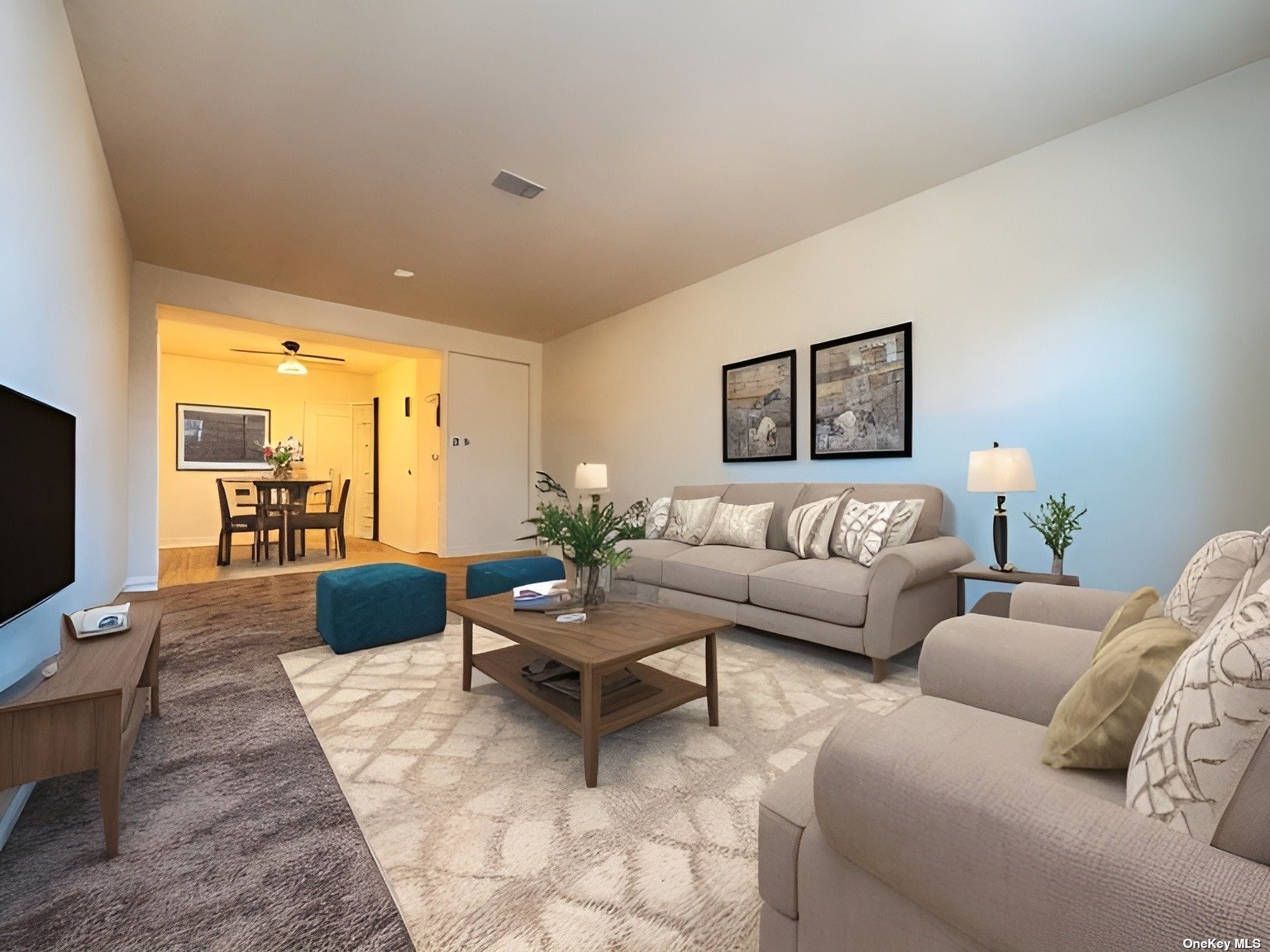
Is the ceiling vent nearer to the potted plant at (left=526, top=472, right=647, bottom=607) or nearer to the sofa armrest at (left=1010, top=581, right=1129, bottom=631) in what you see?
the potted plant at (left=526, top=472, right=647, bottom=607)

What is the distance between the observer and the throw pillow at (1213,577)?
1.21m

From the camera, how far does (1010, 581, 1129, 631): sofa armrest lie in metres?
1.64

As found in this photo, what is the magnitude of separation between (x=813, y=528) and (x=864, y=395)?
3.51 feet

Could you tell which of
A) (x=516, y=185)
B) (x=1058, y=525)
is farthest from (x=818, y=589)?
(x=516, y=185)

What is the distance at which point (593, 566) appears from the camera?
2.38m

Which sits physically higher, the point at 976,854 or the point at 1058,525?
the point at 1058,525

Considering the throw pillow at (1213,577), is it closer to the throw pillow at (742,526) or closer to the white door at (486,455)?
the throw pillow at (742,526)

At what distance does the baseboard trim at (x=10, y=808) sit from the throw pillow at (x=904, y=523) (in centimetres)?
339

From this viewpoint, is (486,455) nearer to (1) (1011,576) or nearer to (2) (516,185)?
(2) (516,185)

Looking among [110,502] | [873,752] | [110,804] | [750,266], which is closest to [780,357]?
[750,266]

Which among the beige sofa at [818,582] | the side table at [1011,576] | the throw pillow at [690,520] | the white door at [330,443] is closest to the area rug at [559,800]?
the beige sofa at [818,582]

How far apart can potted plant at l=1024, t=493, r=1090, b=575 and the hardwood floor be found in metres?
3.80

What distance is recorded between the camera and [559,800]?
168 cm

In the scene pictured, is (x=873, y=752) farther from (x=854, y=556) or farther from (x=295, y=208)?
(x=295, y=208)
